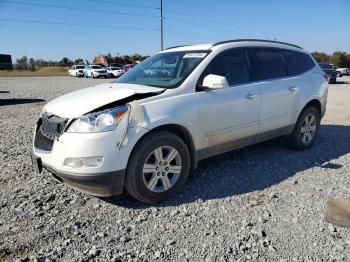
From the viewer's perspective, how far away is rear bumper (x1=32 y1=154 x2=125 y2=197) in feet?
11.6

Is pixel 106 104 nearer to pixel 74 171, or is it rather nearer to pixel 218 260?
pixel 74 171

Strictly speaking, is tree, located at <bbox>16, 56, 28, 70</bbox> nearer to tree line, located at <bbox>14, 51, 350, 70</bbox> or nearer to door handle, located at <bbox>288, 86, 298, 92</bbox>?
tree line, located at <bbox>14, 51, 350, 70</bbox>

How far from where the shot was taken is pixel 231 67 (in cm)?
478

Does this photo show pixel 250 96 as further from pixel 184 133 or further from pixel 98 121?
pixel 98 121

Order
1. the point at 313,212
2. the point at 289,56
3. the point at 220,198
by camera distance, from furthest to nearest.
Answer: the point at 289,56
the point at 220,198
the point at 313,212

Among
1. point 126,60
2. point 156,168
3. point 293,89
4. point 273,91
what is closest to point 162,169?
point 156,168

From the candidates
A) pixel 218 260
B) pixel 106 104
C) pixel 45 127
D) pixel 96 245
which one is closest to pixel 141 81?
pixel 106 104

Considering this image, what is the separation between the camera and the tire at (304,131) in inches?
234

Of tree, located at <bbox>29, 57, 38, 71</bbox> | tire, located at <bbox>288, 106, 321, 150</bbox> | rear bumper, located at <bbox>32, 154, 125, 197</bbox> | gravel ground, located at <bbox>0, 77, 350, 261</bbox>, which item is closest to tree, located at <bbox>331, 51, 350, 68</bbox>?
tree, located at <bbox>29, 57, 38, 71</bbox>

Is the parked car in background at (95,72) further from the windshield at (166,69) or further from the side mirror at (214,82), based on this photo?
the side mirror at (214,82)

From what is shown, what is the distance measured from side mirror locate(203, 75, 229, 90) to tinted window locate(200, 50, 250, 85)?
17 centimetres

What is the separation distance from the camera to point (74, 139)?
3.52m

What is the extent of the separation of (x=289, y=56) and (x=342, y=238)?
350 cm

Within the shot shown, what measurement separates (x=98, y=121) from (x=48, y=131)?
28.9 inches
